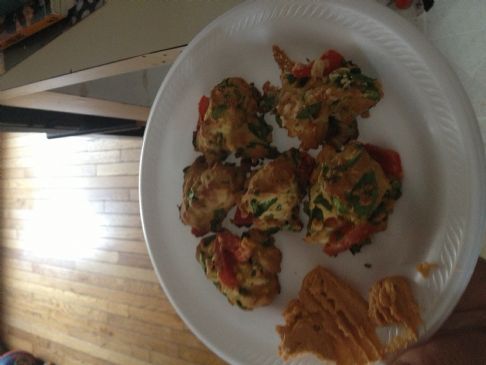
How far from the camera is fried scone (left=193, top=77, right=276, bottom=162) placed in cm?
86

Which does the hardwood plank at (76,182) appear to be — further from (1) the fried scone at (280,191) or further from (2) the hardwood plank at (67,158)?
(1) the fried scone at (280,191)

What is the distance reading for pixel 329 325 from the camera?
2.49 ft

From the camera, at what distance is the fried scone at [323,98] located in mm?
A: 716

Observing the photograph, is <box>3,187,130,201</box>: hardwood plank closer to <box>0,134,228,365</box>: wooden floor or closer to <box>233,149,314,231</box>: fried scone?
<box>0,134,228,365</box>: wooden floor

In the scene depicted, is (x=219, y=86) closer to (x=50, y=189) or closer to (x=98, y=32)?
(x=98, y=32)

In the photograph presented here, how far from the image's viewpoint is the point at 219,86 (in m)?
0.88

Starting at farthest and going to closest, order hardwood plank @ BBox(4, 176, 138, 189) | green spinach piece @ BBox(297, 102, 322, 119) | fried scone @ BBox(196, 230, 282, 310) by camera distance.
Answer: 1. hardwood plank @ BBox(4, 176, 138, 189)
2. fried scone @ BBox(196, 230, 282, 310)
3. green spinach piece @ BBox(297, 102, 322, 119)

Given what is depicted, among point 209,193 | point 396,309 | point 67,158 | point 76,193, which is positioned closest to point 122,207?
point 76,193

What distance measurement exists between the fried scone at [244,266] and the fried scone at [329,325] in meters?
0.08

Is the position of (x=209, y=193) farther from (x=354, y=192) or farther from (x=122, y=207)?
(x=122, y=207)

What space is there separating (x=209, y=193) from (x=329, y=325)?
38cm

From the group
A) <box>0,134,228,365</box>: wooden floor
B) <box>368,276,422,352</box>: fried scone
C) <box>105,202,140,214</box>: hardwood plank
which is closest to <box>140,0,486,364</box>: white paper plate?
<box>368,276,422,352</box>: fried scone

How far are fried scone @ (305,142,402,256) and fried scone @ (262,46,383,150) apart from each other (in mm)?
43

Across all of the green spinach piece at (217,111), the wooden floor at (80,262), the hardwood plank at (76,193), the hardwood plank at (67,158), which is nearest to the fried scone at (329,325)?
the green spinach piece at (217,111)
